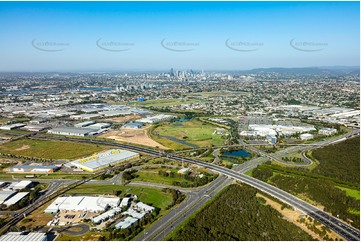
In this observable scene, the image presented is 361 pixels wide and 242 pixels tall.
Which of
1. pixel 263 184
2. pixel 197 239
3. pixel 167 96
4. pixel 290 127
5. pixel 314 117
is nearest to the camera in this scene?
pixel 197 239

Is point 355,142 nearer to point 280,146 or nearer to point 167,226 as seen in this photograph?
point 280,146

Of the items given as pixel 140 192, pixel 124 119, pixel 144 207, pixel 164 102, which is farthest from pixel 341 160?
pixel 164 102

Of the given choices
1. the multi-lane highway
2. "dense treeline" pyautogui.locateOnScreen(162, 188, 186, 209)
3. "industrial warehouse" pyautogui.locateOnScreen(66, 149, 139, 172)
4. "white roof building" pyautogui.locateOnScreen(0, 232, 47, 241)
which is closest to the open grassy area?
"industrial warehouse" pyautogui.locateOnScreen(66, 149, 139, 172)

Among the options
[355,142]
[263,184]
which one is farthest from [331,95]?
[263,184]

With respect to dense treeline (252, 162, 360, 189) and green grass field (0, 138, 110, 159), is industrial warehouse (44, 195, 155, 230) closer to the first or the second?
green grass field (0, 138, 110, 159)

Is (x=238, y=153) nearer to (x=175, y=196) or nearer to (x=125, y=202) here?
(x=175, y=196)
